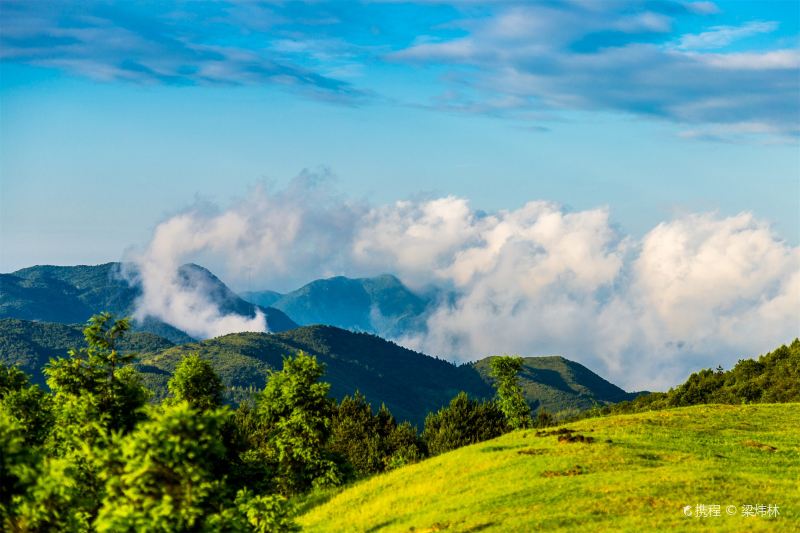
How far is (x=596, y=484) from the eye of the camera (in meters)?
49.0

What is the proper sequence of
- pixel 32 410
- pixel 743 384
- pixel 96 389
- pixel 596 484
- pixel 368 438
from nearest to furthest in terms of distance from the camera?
pixel 96 389
pixel 596 484
pixel 32 410
pixel 743 384
pixel 368 438

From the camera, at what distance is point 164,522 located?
93.5 ft

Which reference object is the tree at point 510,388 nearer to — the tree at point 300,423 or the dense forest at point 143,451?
the dense forest at point 143,451

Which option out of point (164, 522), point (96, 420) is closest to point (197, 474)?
point (164, 522)

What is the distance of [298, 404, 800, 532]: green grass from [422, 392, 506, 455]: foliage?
102880 millimetres

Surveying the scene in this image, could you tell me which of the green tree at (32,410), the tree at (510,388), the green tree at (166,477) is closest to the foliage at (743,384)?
the tree at (510,388)

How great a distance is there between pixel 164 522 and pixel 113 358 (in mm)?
23207

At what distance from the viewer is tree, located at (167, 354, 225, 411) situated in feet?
327

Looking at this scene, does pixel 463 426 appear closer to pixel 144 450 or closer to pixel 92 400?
pixel 92 400

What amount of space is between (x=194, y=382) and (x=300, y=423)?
59.7ft

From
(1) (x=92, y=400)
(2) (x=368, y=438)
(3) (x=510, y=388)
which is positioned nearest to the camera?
(1) (x=92, y=400)

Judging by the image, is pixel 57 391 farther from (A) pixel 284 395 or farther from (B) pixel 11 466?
(A) pixel 284 395

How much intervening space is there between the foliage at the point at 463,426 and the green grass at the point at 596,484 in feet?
338

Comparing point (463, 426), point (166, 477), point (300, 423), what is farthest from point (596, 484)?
point (463, 426)
